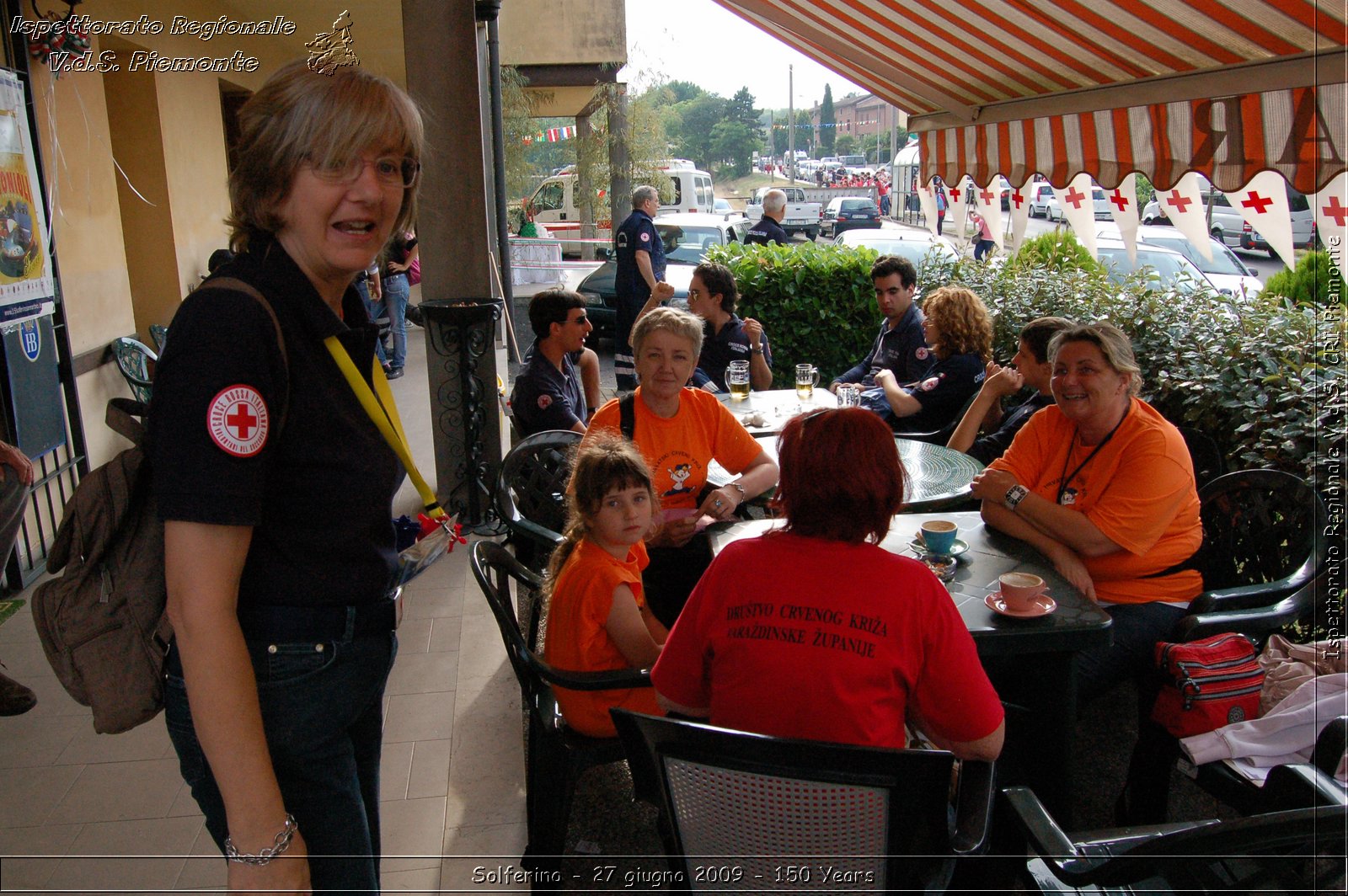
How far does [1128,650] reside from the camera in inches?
104

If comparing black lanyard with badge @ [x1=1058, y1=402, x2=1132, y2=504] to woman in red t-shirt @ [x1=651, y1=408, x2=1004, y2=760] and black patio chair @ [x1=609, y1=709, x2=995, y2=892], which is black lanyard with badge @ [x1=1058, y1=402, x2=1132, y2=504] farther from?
black patio chair @ [x1=609, y1=709, x2=995, y2=892]

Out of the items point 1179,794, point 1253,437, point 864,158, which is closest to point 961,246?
point 1253,437

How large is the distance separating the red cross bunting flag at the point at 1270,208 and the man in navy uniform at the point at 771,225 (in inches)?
219

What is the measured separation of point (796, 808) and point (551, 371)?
2.96 m

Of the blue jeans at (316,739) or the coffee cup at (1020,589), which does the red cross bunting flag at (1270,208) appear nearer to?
the coffee cup at (1020,589)

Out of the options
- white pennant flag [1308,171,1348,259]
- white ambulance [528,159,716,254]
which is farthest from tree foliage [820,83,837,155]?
white pennant flag [1308,171,1348,259]

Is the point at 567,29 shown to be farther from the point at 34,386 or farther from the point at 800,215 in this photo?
the point at 800,215

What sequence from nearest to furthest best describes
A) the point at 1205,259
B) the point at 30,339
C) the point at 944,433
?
the point at 30,339 → the point at 944,433 → the point at 1205,259

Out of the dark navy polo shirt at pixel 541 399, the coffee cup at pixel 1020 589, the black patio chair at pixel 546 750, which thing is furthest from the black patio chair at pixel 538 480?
the coffee cup at pixel 1020 589

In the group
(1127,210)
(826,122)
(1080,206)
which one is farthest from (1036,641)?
(826,122)

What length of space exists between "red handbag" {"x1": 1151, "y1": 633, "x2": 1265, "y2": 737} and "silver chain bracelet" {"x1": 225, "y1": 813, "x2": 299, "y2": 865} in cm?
202

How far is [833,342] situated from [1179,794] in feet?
17.5

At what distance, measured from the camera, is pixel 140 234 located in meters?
6.98

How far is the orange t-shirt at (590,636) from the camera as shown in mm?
2287
